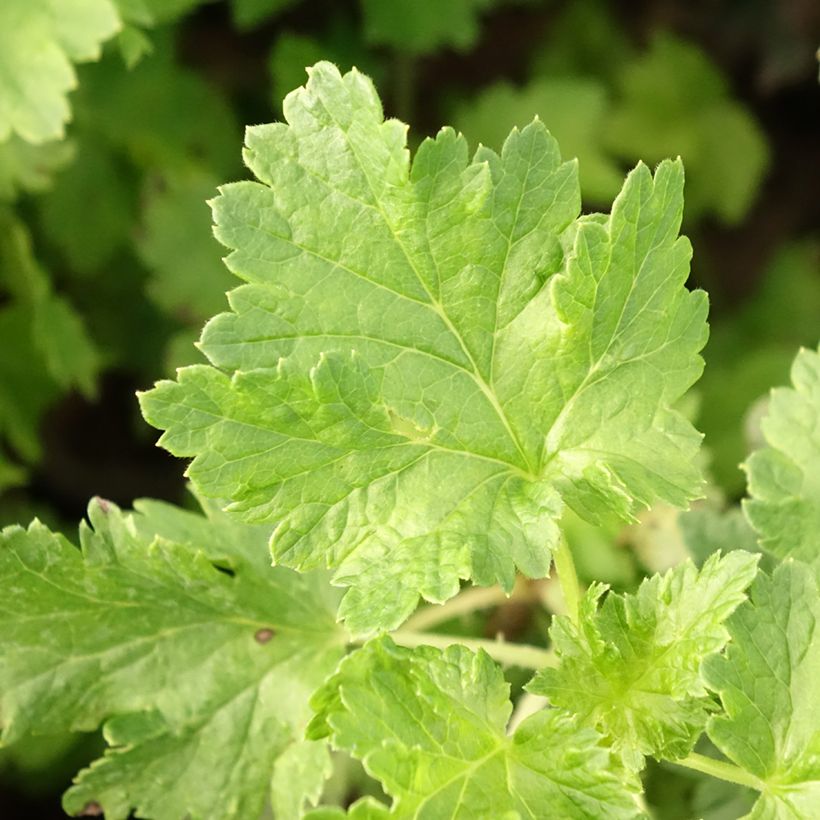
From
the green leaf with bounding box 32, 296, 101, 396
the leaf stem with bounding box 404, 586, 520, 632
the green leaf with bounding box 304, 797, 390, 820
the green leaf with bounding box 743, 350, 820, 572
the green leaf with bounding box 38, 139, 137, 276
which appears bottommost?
the leaf stem with bounding box 404, 586, 520, 632

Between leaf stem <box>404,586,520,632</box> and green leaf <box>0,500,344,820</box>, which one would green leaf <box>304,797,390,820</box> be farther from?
leaf stem <box>404,586,520,632</box>

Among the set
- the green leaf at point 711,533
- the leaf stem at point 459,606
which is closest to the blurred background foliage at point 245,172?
the leaf stem at point 459,606

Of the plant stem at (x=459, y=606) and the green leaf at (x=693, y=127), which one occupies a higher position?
the green leaf at (x=693, y=127)

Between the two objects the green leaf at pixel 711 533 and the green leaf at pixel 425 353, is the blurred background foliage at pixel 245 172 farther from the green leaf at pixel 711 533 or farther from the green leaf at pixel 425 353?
the green leaf at pixel 425 353

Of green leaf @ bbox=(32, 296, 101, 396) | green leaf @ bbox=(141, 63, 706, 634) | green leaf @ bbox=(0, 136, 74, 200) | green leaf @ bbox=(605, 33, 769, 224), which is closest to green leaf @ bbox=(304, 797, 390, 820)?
green leaf @ bbox=(141, 63, 706, 634)

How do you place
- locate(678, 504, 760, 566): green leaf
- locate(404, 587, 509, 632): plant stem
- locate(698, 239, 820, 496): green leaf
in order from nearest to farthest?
locate(678, 504, 760, 566): green leaf, locate(404, 587, 509, 632): plant stem, locate(698, 239, 820, 496): green leaf

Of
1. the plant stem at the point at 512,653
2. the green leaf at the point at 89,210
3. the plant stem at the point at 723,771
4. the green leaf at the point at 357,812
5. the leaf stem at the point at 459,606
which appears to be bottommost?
the leaf stem at the point at 459,606
